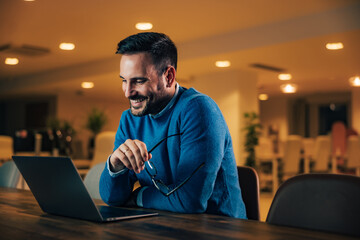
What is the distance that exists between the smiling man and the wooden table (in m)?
0.12

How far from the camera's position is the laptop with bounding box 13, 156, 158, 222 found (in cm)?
93

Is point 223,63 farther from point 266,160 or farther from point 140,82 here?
point 140,82

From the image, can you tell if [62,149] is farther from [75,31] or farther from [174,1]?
[174,1]

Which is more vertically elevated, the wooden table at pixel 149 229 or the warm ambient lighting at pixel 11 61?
the warm ambient lighting at pixel 11 61

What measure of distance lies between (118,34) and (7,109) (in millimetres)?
9913

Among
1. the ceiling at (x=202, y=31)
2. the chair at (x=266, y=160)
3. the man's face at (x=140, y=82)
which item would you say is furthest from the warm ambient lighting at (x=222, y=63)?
the man's face at (x=140, y=82)

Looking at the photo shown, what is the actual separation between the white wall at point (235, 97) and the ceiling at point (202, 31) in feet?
0.69

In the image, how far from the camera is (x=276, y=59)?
671cm

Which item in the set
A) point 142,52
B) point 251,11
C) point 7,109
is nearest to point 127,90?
point 142,52

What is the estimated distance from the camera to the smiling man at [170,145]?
1182mm

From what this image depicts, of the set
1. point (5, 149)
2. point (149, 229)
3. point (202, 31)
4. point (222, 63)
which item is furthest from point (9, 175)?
point (5, 149)

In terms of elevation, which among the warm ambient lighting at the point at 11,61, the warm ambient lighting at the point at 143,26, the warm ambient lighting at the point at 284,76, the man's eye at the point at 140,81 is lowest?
the man's eye at the point at 140,81

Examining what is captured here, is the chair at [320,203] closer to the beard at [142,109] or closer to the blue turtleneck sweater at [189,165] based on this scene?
the blue turtleneck sweater at [189,165]

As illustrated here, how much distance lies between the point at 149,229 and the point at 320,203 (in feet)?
1.44
